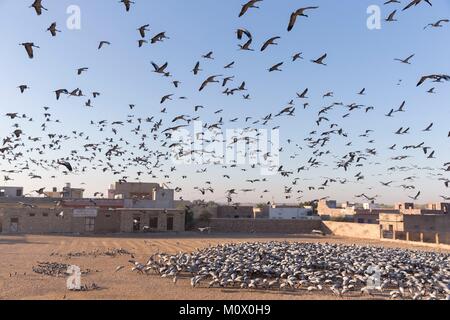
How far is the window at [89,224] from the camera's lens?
50.6m

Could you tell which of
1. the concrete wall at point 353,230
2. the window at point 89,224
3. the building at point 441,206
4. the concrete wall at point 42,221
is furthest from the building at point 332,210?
the concrete wall at point 42,221

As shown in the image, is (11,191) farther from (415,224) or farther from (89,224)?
(415,224)

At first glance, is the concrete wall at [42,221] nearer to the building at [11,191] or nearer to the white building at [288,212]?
the building at [11,191]

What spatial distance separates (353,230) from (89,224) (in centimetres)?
3210

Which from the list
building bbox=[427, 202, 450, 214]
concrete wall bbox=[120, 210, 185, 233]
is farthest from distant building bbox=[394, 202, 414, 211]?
concrete wall bbox=[120, 210, 185, 233]

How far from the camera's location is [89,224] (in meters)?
50.9

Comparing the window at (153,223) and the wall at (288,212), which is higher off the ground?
the wall at (288,212)

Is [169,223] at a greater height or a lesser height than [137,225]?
greater

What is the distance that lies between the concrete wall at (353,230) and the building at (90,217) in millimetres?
20016

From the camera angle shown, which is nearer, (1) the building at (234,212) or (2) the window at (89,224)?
(2) the window at (89,224)

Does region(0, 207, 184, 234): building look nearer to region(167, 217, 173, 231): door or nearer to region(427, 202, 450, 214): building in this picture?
region(167, 217, 173, 231): door

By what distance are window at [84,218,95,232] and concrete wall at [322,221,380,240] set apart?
3054 cm

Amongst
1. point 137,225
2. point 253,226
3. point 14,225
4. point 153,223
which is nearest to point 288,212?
point 253,226

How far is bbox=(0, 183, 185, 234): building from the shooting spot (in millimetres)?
48969
